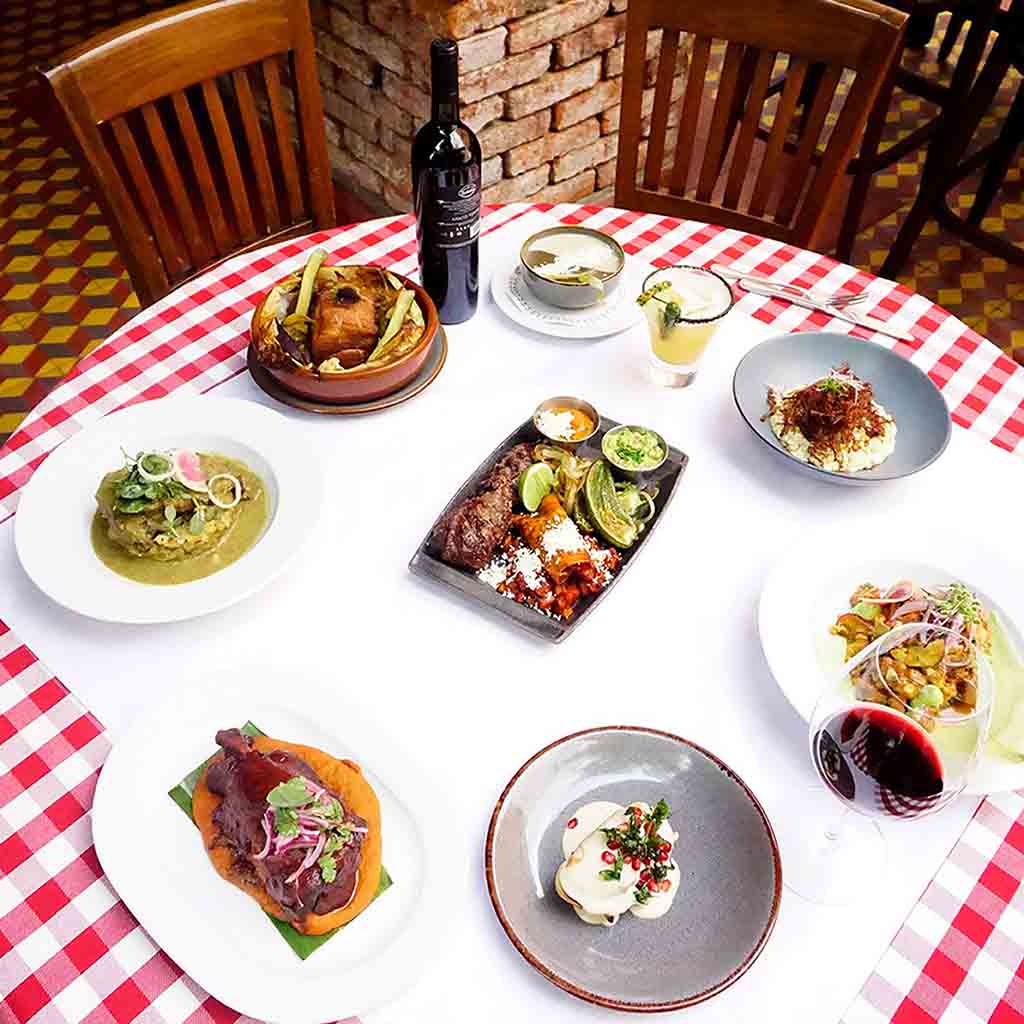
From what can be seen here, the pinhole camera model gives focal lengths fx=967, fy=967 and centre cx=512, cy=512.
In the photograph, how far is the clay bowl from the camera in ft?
4.71

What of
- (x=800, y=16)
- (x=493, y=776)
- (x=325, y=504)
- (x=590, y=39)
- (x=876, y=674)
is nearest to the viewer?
(x=876, y=674)

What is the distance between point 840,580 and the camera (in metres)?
1.26

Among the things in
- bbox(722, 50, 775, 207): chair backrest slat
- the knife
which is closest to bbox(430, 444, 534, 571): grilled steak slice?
the knife

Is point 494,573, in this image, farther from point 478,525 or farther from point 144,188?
point 144,188

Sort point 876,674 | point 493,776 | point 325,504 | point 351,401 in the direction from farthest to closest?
point 351,401
point 325,504
point 493,776
point 876,674

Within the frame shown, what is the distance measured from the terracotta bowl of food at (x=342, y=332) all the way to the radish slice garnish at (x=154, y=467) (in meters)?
0.24

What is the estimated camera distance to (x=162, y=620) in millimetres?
1182

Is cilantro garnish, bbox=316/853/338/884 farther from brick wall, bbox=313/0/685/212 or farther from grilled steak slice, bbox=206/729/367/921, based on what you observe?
brick wall, bbox=313/0/685/212

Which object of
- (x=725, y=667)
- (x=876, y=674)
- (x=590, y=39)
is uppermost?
(x=876, y=674)

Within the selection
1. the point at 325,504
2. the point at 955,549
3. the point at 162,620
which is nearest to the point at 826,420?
the point at 955,549

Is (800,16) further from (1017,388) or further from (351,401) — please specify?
(351,401)

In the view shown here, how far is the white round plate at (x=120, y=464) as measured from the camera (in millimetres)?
1209

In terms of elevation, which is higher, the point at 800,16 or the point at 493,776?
the point at 800,16

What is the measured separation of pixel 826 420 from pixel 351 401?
711 mm
